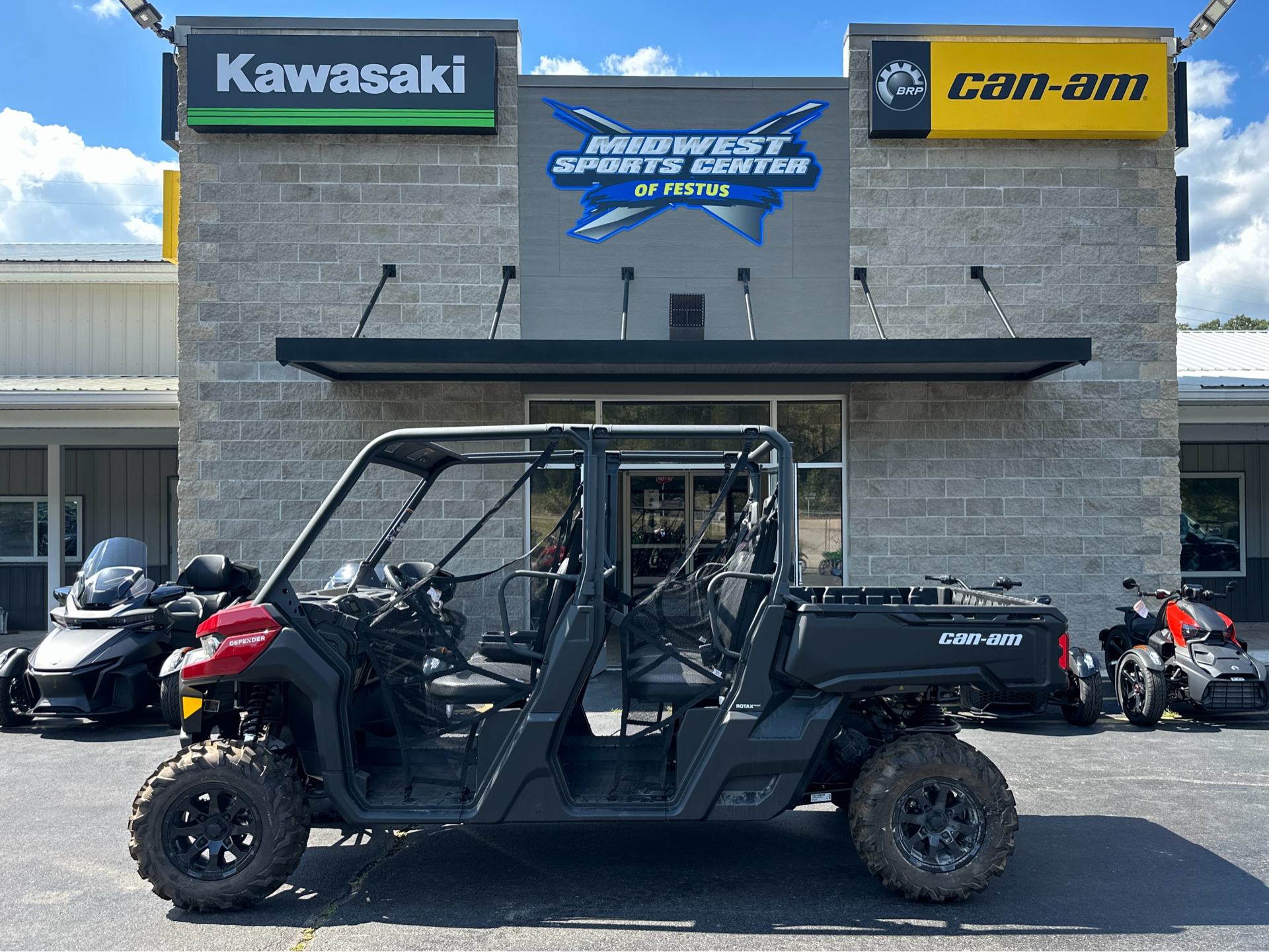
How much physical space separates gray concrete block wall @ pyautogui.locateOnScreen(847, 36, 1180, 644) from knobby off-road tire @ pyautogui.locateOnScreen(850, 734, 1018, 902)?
6.67 metres

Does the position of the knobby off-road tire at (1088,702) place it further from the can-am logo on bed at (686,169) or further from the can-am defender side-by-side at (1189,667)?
the can-am logo on bed at (686,169)

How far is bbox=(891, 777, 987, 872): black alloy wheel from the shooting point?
4.39 meters

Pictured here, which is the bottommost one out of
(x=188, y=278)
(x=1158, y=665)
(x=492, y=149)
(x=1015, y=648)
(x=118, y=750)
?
(x=118, y=750)

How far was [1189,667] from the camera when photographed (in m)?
8.05

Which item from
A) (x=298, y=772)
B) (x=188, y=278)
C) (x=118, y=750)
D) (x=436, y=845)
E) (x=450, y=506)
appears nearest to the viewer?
(x=298, y=772)

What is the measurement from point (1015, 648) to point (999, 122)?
8581 millimetres

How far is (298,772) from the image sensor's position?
459cm

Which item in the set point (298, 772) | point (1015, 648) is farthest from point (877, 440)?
point (298, 772)

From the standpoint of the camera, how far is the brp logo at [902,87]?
1109 cm

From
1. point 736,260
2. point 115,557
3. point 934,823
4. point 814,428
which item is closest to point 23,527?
point 115,557

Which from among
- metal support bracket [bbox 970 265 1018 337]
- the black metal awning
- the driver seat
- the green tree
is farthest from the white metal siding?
the green tree

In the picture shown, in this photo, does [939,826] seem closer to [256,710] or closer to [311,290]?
[256,710]

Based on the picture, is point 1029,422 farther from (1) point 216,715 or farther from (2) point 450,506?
(1) point 216,715

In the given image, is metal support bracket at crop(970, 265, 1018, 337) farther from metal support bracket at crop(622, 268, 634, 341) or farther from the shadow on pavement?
the shadow on pavement
